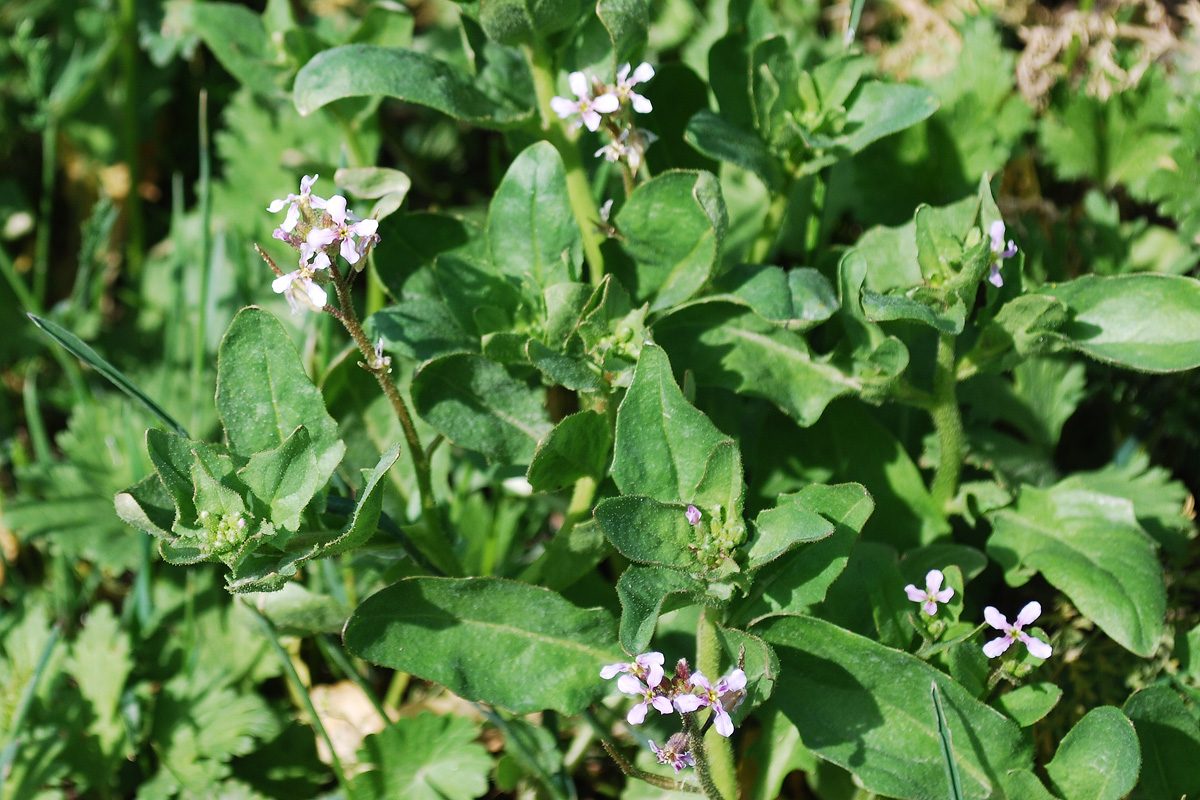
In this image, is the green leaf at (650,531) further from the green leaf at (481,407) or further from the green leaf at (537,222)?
the green leaf at (537,222)

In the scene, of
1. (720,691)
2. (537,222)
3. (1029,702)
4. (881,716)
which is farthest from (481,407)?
(1029,702)

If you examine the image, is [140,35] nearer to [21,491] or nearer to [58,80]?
[58,80]

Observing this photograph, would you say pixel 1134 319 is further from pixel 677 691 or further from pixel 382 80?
pixel 382 80

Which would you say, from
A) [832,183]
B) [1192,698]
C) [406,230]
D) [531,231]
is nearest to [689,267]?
[531,231]

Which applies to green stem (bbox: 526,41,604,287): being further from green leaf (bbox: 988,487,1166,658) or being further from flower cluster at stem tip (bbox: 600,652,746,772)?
green leaf (bbox: 988,487,1166,658)

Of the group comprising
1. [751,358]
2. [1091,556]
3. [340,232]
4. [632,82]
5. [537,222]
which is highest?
[632,82]

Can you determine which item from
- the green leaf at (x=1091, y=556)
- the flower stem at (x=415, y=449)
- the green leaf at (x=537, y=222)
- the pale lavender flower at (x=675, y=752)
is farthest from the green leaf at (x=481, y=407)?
the green leaf at (x=1091, y=556)

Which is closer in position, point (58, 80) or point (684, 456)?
point (684, 456)
